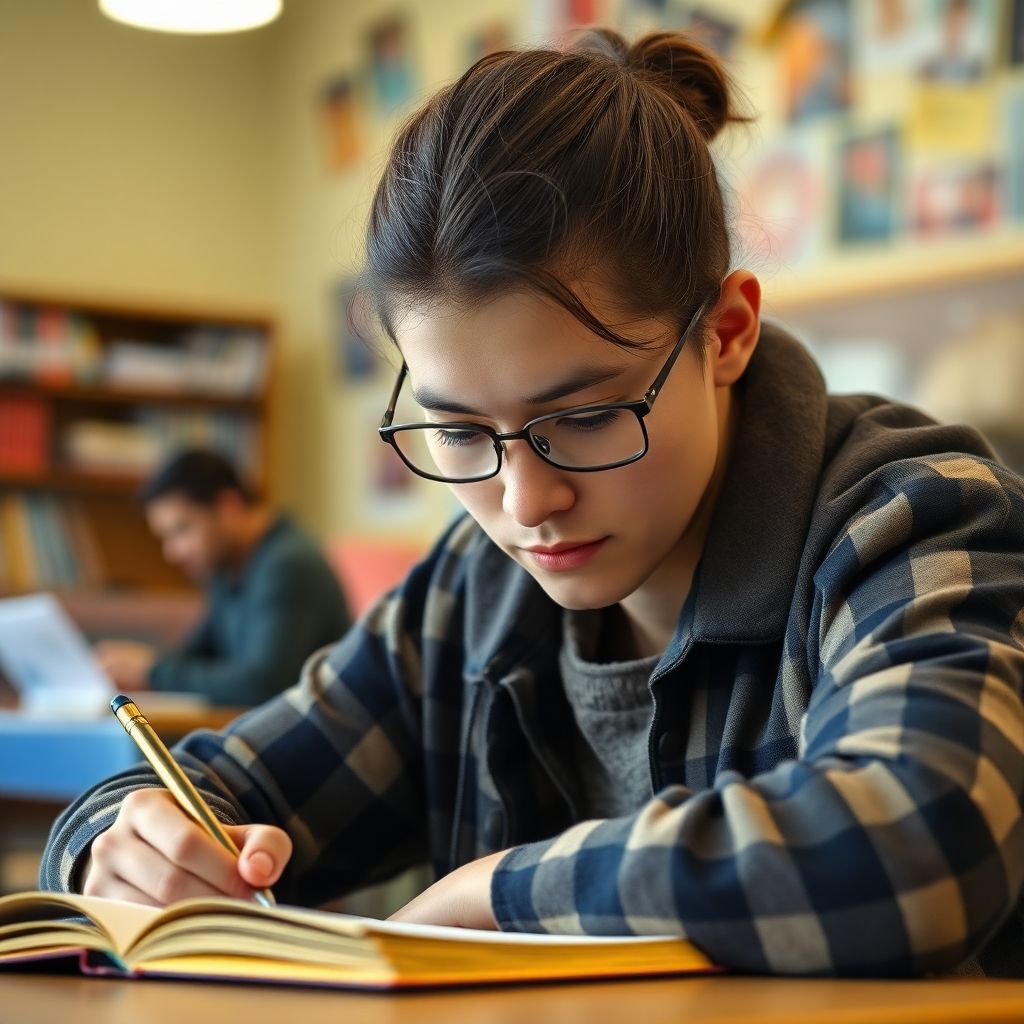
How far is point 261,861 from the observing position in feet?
2.82

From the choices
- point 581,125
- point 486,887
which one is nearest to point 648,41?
point 581,125

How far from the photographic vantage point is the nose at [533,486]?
96cm

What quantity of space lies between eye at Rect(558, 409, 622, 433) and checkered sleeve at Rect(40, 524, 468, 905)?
371 mm

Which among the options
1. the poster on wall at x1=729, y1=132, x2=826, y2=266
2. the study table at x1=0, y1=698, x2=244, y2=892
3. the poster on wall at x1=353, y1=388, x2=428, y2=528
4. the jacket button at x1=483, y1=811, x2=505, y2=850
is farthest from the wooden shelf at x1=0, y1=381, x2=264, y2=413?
the jacket button at x1=483, y1=811, x2=505, y2=850

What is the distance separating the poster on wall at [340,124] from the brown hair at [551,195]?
4153mm

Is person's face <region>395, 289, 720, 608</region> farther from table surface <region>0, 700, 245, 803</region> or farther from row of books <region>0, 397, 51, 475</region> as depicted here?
row of books <region>0, 397, 51, 475</region>

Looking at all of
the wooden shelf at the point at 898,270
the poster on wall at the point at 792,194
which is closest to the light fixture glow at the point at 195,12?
the poster on wall at the point at 792,194

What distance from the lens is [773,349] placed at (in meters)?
1.17

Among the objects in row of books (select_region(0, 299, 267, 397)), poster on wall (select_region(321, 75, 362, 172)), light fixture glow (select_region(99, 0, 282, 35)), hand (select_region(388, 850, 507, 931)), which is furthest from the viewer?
poster on wall (select_region(321, 75, 362, 172))

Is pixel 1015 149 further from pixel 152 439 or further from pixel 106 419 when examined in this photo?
pixel 106 419

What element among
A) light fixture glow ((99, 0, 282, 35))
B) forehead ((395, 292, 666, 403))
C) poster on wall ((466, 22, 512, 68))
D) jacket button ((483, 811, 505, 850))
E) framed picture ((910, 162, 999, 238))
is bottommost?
jacket button ((483, 811, 505, 850))

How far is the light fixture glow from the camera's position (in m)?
3.04

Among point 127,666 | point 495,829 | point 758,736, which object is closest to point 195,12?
point 127,666

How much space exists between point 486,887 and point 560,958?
138 mm
